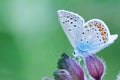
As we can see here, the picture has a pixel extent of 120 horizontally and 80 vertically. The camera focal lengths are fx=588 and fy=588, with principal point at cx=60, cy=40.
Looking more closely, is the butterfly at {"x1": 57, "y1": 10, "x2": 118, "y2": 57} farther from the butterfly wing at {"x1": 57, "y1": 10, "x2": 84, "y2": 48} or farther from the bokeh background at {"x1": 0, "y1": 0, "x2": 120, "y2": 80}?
the bokeh background at {"x1": 0, "y1": 0, "x2": 120, "y2": 80}

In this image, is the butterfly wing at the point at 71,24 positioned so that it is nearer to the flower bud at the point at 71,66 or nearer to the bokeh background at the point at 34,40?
the flower bud at the point at 71,66

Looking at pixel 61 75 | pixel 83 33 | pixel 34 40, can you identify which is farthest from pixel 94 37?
pixel 34 40

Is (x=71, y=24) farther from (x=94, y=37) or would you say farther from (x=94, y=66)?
(x=94, y=66)

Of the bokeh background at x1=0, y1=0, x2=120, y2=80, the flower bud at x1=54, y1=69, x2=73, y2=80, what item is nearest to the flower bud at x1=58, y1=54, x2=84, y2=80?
the flower bud at x1=54, y1=69, x2=73, y2=80

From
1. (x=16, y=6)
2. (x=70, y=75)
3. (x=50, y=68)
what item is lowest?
(x=70, y=75)

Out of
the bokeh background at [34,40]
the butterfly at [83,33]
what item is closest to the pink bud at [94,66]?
the butterfly at [83,33]

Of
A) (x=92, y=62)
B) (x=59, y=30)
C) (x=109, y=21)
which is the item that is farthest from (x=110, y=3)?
(x=92, y=62)

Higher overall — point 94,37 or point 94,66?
point 94,37

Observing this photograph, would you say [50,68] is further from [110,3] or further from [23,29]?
[110,3]
